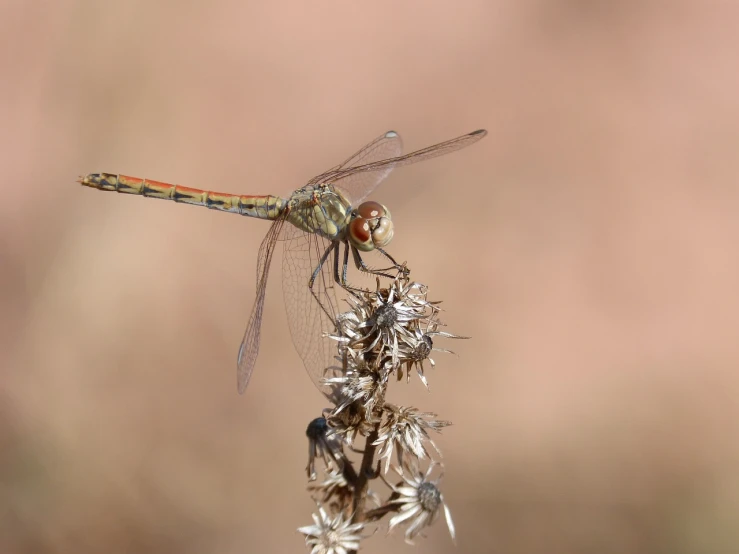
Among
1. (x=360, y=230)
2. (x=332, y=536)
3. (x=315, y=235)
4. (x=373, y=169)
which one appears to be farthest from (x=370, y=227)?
(x=332, y=536)

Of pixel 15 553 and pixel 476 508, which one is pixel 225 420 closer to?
pixel 15 553

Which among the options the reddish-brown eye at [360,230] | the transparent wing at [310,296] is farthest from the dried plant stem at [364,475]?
the reddish-brown eye at [360,230]

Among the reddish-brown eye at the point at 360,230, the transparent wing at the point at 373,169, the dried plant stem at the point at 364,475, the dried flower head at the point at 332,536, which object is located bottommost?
the dried flower head at the point at 332,536

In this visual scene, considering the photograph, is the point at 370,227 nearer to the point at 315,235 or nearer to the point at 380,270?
the point at 380,270

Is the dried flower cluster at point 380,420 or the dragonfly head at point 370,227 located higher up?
the dragonfly head at point 370,227

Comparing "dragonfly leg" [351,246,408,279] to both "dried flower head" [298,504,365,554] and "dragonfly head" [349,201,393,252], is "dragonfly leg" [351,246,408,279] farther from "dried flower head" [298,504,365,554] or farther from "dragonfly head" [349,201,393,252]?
"dried flower head" [298,504,365,554]

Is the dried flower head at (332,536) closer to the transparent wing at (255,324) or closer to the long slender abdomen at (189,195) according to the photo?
the transparent wing at (255,324)
